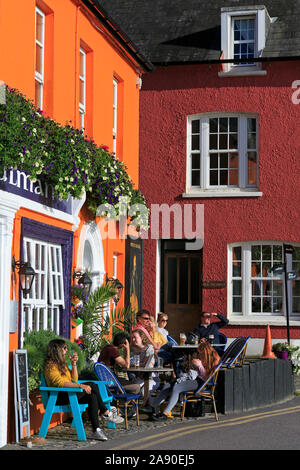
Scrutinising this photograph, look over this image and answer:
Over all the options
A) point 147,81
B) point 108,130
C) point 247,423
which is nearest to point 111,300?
point 108,130

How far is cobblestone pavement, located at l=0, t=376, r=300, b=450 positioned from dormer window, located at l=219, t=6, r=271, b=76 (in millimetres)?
11404

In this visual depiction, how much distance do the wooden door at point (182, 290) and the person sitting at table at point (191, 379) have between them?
9.85 metres

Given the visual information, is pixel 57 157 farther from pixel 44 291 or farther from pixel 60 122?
pixel 44 291

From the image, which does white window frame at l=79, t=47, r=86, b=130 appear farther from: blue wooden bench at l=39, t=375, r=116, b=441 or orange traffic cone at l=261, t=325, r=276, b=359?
orange traffic cone at l=261, t=325, r=276, b=359

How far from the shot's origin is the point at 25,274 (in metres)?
11.0

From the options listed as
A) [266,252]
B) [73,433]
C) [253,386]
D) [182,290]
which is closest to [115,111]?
[253,386]

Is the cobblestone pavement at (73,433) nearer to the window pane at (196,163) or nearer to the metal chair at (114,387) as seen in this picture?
the metal chair at (114,387)

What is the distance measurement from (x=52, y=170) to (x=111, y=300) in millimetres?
5099

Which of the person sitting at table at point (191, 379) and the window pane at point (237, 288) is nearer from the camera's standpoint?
the person sitting at table at point (191, 379)

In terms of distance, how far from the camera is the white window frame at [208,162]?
2256 cm

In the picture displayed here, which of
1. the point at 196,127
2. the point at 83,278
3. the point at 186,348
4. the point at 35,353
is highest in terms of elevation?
the point at 196,127

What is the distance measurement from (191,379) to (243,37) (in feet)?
40.1

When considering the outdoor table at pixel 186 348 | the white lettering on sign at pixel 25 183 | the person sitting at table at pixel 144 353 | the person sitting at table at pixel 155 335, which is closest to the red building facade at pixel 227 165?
the outdoor table at pixel 186 348
